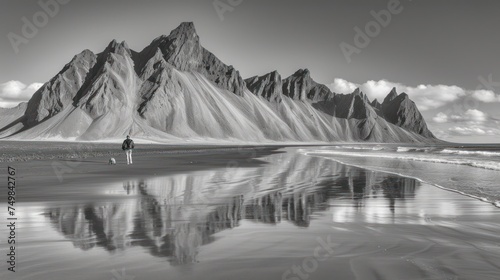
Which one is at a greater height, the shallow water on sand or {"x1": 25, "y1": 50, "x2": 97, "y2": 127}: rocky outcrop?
{"x1": 25, "y1": 50, "x2": 97, "y2": 127}: rocky outcrop

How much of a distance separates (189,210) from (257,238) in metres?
3.73

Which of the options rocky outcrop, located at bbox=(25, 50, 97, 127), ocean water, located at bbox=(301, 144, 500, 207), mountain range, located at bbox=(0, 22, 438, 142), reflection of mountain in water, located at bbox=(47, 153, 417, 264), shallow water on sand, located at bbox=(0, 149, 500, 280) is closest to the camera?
A: shallow water on sand, located at bbox=(0, 149, 500, 280)

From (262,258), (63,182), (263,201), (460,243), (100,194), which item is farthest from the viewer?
(63,182)

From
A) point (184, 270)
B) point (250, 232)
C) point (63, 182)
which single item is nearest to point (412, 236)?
point (250, 232)

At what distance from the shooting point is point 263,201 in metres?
13.0

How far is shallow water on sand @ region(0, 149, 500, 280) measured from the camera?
5775mm

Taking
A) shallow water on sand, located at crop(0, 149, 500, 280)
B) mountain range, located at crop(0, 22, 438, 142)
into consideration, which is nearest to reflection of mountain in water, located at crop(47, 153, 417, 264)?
shallow water on sand, located at crop(0, 149, 500, 280)

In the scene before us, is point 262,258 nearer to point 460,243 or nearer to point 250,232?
Answer: point 250,232

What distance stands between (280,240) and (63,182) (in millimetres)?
13715

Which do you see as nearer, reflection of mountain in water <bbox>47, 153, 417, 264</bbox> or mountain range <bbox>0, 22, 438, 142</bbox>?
reflection of mountain in water <bbox>47, 153, 417, 264</bbox>

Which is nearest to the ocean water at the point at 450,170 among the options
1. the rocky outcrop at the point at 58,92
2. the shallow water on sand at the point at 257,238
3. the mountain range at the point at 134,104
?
the shallow water on sand at the point at 257,238

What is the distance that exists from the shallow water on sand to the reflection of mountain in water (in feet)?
0.11

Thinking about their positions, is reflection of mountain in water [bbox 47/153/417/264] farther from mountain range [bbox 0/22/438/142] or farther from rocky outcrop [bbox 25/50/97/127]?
rocky outcrop [bbox 25/50/97/127]

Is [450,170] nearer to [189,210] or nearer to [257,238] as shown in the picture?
[189,210]
